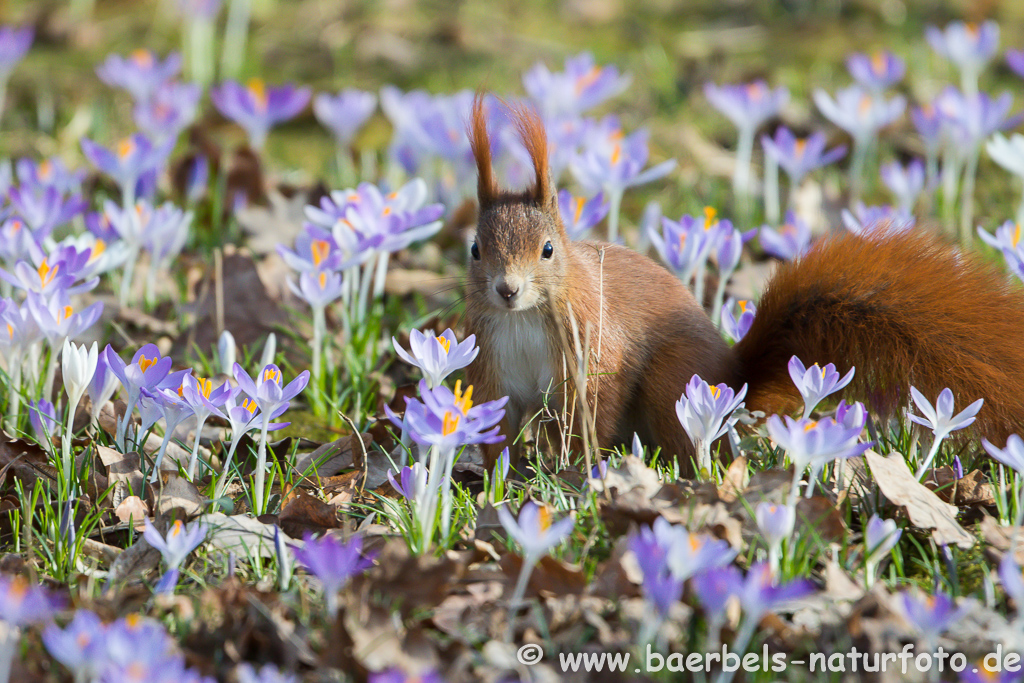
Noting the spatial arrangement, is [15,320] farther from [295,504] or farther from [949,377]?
[949,377]

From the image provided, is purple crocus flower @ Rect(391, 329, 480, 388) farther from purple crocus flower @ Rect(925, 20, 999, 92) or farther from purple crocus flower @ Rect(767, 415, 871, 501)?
purple crocus flower @ Rect(925, 20, 999, 92)


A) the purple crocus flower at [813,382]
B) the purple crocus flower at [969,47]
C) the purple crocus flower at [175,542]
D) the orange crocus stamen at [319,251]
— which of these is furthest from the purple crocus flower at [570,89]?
the purple crocus flower at [175,542]

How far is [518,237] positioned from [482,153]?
0.24m

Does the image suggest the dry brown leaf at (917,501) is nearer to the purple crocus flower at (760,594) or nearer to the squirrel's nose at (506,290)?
the purple crocus flower at (760,594)

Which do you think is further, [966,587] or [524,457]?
[524,457]

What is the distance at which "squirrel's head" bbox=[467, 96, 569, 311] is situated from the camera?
2.44 meters

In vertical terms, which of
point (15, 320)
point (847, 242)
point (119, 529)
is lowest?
point (119, 529)

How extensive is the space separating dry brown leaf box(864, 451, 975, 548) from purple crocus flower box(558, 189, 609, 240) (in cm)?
114

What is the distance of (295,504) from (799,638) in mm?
1059

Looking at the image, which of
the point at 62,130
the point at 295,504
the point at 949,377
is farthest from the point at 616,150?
the point at 62,130

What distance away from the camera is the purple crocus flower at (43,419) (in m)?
2.30

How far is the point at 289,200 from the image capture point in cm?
412

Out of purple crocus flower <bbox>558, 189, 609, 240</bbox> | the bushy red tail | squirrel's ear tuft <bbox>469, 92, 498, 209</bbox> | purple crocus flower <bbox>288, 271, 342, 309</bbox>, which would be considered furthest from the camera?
purple crocus flower <bbox>558, 189, 609, 240</bbox>

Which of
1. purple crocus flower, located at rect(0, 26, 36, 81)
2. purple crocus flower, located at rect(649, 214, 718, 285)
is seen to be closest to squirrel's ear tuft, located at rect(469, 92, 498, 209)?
purple crocus flower, located at rect(649, 214, 718, 285)
